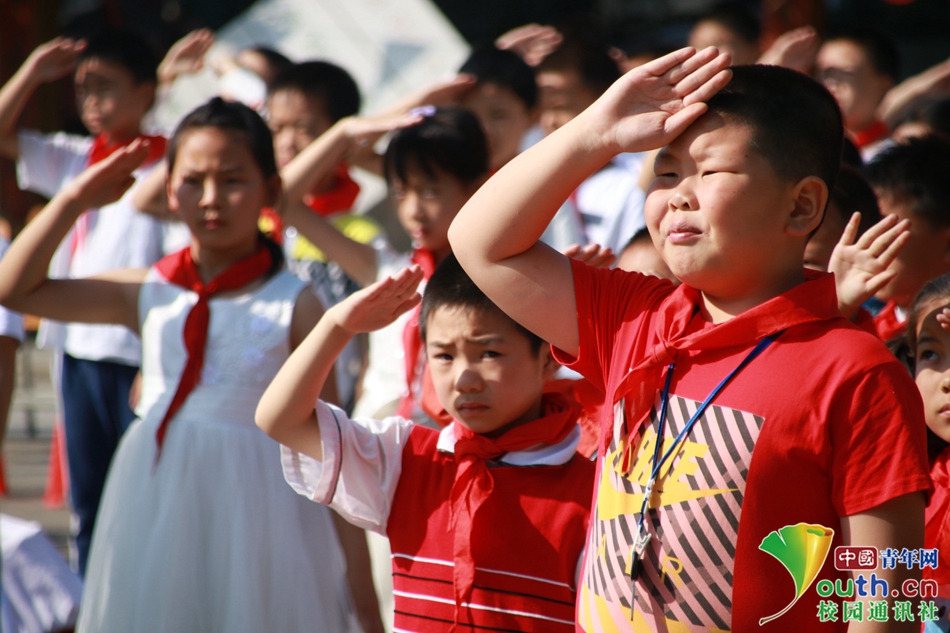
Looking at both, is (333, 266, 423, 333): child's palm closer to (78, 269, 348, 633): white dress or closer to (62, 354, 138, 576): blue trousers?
(78, 269, 348, 633): white dress

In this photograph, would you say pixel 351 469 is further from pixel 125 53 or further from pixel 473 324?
pixel 125 53

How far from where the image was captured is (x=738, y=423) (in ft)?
4.73

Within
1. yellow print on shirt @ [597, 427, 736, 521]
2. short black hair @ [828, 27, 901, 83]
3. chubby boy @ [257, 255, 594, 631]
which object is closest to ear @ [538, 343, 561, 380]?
chubby boy @ [257, 255, 594, 631]

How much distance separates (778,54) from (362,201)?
11.2ft

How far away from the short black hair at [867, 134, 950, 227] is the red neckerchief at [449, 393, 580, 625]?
57.8 inches

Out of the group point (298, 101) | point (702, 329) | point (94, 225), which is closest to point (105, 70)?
point (94, 225)

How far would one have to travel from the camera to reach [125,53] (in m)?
4.32

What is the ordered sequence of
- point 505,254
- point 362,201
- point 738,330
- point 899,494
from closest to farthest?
point 899,494 < point 738,330 < point 505,254 < point 362,201

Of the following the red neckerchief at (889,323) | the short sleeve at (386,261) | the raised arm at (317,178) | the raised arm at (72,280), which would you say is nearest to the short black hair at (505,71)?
the raised arm at (317,178)

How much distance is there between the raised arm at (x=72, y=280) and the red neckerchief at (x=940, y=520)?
2171mm

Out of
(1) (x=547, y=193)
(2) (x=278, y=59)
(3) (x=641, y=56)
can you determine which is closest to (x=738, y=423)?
(1) (x=547, y=193)

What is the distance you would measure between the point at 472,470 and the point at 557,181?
720 millimetres

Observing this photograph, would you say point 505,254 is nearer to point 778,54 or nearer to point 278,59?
point 778,54

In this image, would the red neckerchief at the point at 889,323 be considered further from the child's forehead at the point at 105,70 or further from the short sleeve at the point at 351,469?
the child's forehead at the point at 105,70
